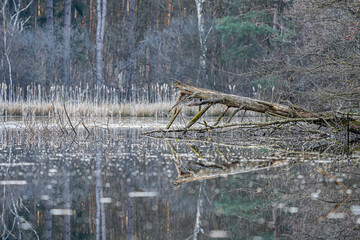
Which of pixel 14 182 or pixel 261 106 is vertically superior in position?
pixel 261 106

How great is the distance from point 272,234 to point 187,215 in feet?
1.32

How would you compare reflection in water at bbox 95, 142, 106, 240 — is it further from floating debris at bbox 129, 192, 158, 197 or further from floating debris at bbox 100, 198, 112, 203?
floating debris at bbox 129, 192, 158, 197

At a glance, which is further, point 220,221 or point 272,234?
point 220,221

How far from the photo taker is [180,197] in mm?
2410

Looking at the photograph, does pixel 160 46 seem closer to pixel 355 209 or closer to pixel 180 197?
pixel 180 197

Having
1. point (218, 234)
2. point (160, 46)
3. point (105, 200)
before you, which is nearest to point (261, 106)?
point (105, 200)

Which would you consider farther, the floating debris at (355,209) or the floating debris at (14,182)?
the floating debris at (14,182)

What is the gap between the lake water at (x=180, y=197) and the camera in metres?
1.82

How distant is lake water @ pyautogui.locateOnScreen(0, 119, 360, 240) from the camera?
1.82 meters

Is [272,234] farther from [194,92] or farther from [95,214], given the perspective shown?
[194,92]

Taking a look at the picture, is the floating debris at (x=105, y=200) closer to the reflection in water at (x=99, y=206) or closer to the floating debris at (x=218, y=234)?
the reflection in water at (x=99, y=206)

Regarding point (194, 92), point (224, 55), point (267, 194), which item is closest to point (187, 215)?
point (267, 194)

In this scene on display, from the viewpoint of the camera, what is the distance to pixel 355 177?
3092 millimetres

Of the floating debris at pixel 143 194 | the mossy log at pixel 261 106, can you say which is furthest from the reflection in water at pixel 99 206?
the mossy log at pixel 261 106
